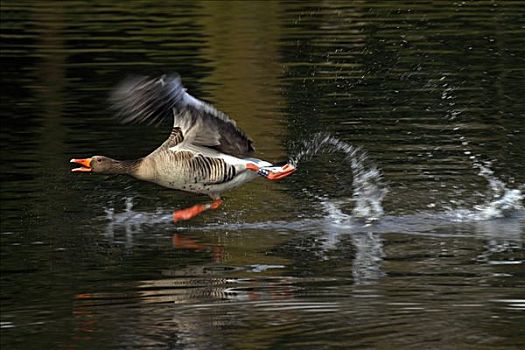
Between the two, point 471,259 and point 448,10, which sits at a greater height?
point 448,10

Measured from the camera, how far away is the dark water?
1055cm

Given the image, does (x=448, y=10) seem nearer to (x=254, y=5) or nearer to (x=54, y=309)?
(x=254, y=5)

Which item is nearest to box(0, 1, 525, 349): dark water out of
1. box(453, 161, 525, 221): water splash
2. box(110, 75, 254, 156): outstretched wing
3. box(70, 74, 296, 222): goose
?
box(453, 161, 525, 221): water splash

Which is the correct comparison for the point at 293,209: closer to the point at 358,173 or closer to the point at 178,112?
the point at 358,173

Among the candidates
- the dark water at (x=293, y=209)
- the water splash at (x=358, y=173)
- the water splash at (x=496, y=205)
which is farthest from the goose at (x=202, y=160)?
the water splash at (x=496, y=205)

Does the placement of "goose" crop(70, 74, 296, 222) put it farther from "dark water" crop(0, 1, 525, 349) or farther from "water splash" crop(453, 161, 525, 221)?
"water splash" crop(453, 161, 525, 221)

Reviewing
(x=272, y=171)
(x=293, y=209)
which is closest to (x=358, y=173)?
(x=293, y=209)

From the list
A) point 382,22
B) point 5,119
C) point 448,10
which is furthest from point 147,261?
point 448,10

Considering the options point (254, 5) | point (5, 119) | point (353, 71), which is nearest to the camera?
point (5, 119)

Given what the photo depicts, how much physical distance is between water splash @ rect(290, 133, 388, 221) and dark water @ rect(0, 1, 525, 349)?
0.14 ft

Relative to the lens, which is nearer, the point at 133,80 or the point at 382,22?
the point at 133,80

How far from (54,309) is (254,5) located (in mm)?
26033

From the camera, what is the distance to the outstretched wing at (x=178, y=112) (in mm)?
12859

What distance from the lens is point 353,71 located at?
2495cm
